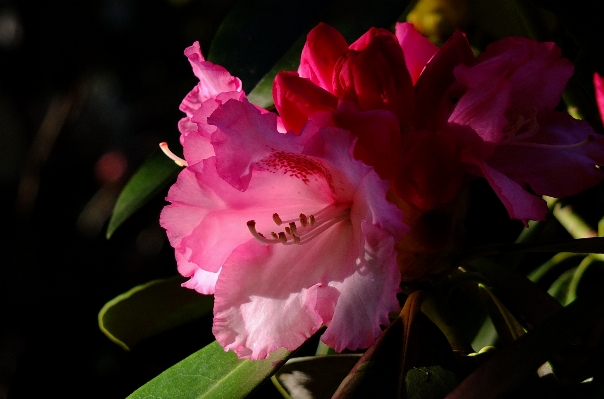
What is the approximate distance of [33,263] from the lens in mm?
2367

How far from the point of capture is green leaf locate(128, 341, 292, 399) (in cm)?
64

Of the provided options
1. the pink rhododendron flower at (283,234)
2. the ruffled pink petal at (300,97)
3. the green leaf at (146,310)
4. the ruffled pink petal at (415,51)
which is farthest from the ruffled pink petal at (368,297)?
the green leaf at (146,310)

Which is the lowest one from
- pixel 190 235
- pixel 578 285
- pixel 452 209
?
pixel 578 285

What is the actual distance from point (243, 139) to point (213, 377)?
27 cm

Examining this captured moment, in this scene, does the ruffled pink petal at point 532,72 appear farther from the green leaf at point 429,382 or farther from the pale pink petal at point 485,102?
the green leaf at point 429,382

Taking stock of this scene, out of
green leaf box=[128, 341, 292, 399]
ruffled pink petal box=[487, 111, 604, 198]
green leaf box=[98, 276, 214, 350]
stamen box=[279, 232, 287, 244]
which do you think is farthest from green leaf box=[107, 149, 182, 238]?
ruffled pink petal box=[487, 111, 604, 198]

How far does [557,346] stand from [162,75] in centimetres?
188

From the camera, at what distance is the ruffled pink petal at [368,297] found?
0.50 metres

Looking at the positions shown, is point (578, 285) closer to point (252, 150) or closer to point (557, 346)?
point (557, 346)

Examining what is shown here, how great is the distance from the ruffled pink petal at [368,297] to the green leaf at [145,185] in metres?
0.40

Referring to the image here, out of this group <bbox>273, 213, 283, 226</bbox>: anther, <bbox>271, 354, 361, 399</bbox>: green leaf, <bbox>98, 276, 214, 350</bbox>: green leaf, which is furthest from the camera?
<bbox>98, 276, 214, 350</bbox>: green leaf

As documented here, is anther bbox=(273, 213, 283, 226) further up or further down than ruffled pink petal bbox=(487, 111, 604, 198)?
further up

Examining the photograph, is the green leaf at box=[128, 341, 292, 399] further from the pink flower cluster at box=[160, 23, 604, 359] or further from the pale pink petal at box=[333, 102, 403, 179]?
the pale pink petal at box=[333, 102, 403, 179]

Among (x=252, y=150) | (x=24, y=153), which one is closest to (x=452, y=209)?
(x=252, y=150)
